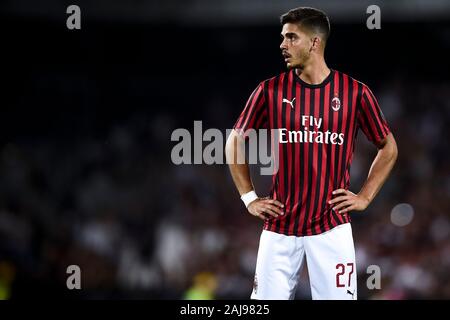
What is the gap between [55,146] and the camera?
505 inches

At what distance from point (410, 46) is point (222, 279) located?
540cm

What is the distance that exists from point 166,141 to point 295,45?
26.7 ft

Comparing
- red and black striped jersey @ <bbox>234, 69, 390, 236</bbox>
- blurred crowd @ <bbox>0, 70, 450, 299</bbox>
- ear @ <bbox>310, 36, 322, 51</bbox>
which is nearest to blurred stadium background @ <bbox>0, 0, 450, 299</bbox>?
blurred crowd @ <bbox>0, 70, 450, 299</bbox>

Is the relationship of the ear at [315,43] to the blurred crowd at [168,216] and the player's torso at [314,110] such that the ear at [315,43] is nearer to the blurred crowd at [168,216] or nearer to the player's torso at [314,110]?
the player's torso at [314,110]

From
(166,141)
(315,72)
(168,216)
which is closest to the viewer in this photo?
(315,72)

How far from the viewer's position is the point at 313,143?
15.4 feet

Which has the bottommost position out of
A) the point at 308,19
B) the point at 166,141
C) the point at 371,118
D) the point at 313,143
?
the point at 313,143

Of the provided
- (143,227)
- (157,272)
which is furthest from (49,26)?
(157,272)

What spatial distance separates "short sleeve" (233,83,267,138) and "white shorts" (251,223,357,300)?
65 centimetres

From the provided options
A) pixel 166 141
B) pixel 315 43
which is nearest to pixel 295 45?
pixel 315 43

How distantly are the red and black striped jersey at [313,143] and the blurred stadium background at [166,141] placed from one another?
488 cm

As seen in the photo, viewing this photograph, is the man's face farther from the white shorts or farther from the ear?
the white shorts

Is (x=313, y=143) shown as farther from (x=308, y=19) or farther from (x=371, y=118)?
(x=308, y=19)

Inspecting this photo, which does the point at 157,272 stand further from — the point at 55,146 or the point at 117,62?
the point at 117,62
